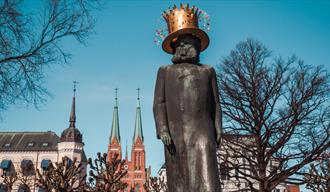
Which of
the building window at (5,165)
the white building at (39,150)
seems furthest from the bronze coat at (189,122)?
the building window at (5,165)

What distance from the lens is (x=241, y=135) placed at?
2278 centimetres

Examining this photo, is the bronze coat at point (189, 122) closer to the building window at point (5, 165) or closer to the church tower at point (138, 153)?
the building window at point (5, 165)

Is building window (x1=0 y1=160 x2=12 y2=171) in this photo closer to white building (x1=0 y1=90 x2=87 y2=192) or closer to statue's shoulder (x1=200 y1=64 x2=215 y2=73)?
white building (x1=0 y1=90 x2=87 y2=192)

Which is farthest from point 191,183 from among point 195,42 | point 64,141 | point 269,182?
point 64,141

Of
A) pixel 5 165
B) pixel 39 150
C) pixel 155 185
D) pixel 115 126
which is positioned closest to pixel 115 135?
pixel 115 126

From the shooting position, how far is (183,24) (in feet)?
19.8

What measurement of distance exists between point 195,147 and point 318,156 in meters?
17.3

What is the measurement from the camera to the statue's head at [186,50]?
609 centimetres

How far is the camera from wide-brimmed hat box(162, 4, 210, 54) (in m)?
6.06

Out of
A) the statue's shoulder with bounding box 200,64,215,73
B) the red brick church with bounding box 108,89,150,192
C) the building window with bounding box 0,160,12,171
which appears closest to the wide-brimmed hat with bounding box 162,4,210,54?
the statue's shoulder with bounding box 200,64,215,73

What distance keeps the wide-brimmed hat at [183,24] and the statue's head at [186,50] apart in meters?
0.08

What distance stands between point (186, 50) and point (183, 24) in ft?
1.42

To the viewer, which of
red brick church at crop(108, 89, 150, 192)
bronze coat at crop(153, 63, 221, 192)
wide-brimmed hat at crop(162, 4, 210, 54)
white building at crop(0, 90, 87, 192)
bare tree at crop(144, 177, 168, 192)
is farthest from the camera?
red brick church at crop(108, 89, 150, 192)

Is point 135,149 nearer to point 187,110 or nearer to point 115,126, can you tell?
point 115,126
